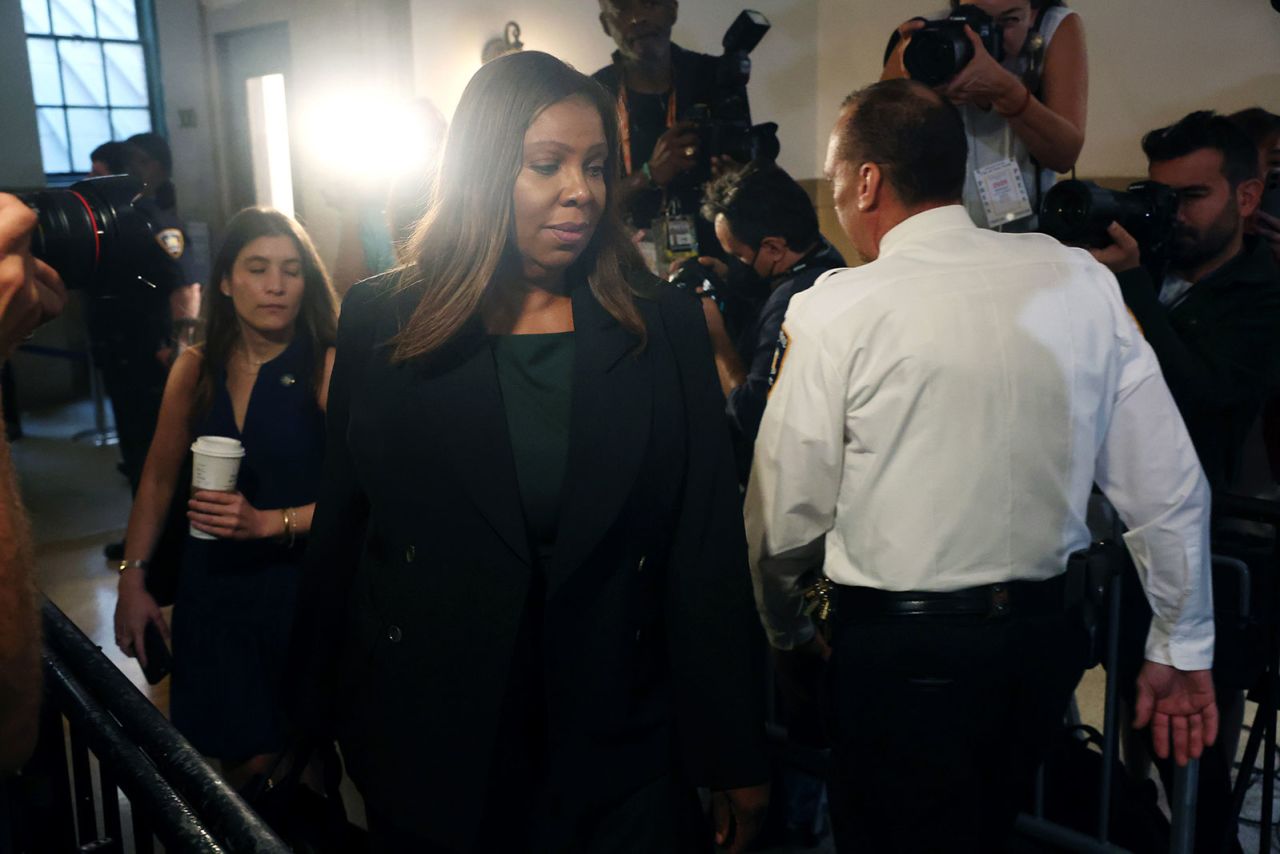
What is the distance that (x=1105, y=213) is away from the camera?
2.05m

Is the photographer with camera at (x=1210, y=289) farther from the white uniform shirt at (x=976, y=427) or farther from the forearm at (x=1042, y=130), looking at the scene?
the white uniform shirt at (x=976, y=427)

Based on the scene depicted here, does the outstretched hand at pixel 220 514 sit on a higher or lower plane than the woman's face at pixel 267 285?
lower

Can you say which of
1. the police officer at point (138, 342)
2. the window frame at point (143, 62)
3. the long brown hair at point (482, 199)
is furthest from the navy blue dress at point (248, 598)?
the window frame at point (143, 62)

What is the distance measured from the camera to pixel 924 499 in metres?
1.59

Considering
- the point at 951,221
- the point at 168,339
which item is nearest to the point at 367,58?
the point at 168,339

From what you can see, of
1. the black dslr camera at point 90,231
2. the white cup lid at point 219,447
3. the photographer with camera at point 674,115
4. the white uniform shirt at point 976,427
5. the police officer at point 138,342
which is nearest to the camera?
the black dslr camera at point 90,231

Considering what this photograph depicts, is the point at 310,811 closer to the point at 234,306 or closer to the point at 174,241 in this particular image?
the point at 234,306

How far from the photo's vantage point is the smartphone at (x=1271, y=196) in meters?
2.70

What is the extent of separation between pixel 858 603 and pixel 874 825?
0.35 meters

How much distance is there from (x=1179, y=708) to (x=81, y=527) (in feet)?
16.3

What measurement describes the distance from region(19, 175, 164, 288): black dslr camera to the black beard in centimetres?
201

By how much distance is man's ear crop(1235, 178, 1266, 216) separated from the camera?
2336 mm

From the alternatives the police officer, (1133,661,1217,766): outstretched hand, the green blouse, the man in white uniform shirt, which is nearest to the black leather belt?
the man in white uniform shirt

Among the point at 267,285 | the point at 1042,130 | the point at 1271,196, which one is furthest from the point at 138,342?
the point at 1271,196
